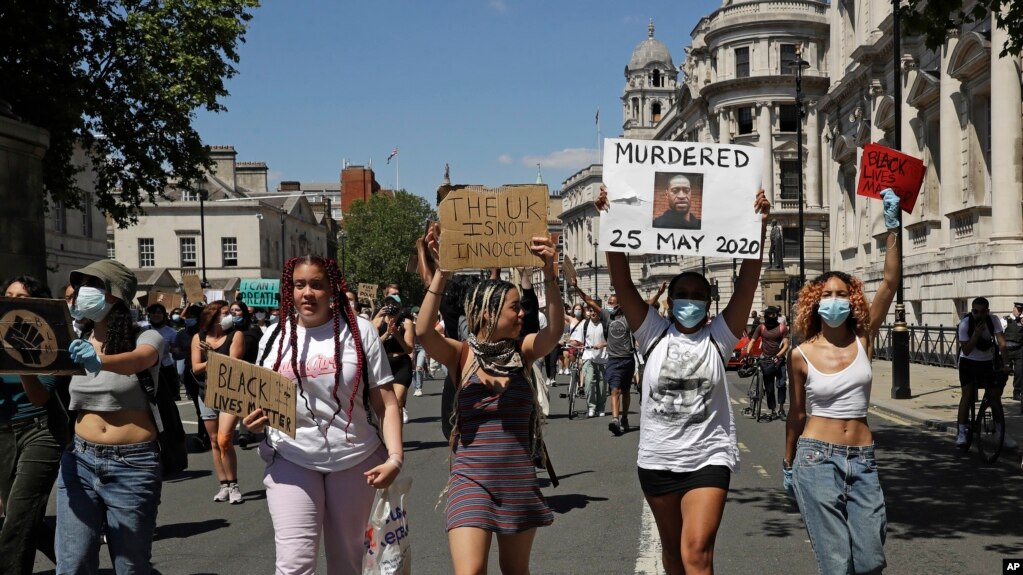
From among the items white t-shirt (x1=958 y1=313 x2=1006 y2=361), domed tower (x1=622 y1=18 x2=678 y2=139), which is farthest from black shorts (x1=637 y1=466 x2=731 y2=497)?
domed tower (x1=622 y1=18 x2=678 y2=139)

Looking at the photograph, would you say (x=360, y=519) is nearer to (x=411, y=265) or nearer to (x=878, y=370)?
(x=411, y=265)

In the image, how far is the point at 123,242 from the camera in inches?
2827

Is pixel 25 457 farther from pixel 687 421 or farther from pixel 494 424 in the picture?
pixel 687 421

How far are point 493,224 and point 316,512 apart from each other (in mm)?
1699

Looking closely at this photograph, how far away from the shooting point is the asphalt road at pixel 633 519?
700 cm

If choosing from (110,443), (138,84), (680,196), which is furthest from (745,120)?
(110,443)

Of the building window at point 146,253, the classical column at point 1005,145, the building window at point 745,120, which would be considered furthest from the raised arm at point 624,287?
the building window at point 745,120

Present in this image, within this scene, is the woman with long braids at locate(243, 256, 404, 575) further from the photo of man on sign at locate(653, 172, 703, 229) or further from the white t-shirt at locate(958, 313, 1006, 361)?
the white t-shirt at locate(958, 313, 1006, 361)

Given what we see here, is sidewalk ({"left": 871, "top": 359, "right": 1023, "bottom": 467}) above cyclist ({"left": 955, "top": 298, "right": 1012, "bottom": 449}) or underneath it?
underneath

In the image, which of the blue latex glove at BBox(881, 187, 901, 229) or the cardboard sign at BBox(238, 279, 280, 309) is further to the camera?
the cardboard sign at BBox(238, 279, 280, 309)

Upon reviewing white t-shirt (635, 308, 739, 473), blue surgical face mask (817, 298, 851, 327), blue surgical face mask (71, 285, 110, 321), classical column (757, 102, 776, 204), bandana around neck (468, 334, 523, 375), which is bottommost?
white t-shirt (635, 308, 739, 473)

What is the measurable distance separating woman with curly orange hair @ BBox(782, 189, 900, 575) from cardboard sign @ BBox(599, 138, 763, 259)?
1.80ft

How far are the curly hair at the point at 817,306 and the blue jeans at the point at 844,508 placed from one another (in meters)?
0.64

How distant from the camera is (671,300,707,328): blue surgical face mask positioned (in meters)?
5.07
